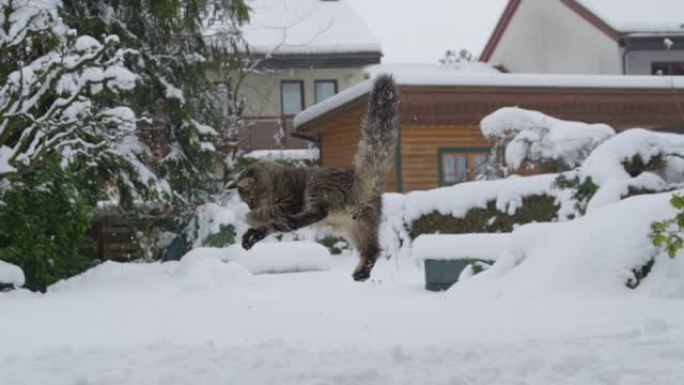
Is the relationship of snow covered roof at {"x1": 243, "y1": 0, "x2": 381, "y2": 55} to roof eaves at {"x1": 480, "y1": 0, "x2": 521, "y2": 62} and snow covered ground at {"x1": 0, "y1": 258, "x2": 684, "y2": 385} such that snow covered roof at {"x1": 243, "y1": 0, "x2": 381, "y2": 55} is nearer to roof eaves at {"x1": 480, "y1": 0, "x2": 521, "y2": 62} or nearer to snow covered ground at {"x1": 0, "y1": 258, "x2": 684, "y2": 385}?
roof eaves at {"x1": 480, "y1": 0, "x2": 521, "y2": 62}

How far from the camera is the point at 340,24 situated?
1006 inches

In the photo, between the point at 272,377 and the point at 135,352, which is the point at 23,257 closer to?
the point at 135,352

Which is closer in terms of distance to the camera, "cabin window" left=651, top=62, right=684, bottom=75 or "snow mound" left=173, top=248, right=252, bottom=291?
"snow mound" left=173, top=248, right=252, bottom=291

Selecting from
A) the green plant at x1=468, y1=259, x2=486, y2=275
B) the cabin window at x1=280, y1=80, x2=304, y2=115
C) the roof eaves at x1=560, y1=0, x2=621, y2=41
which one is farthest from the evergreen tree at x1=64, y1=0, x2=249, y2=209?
the roof eaves at x1=560, y1=0, x2=621, y2=41

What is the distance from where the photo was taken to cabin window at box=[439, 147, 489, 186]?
58.1 ft

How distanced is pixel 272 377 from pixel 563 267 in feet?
14.7

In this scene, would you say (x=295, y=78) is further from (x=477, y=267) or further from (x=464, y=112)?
(x=477, y=267)

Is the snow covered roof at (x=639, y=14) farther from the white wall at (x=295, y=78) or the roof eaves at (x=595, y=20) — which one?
the white wall at (x=295, y=78)

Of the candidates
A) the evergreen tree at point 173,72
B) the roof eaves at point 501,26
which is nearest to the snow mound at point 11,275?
the evergreen tree at point 173,72

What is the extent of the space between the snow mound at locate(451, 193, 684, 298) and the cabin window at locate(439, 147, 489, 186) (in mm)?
8896

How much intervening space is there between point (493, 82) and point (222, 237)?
6188mm

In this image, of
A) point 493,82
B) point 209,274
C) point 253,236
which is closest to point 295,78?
point 493,82

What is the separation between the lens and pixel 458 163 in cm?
1816

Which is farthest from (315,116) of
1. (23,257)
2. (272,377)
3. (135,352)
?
(272,377)
